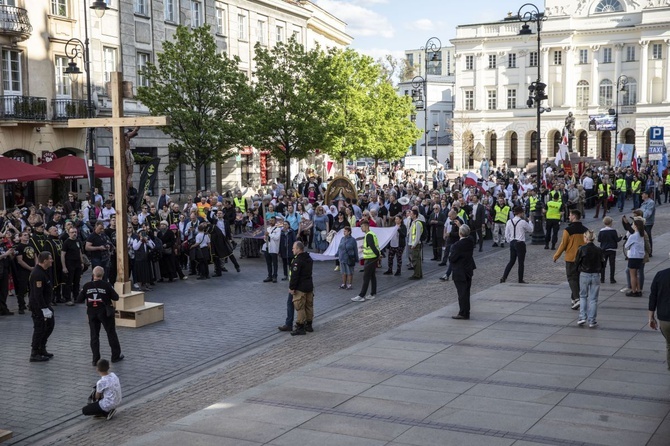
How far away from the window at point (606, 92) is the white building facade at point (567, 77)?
11cm

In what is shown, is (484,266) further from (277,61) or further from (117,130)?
(277,61)

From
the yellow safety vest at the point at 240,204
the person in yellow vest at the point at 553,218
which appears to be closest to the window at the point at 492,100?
the yellow safety vest at the point at 240,204

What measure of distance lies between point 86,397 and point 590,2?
82.9 meters

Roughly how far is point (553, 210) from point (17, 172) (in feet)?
57.0

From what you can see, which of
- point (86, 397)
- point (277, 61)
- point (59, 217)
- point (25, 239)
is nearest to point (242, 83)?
point (277, 61)

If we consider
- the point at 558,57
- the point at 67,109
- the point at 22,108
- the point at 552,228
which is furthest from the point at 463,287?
the point at 558,57

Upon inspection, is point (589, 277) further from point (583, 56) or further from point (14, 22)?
point (583, 56)

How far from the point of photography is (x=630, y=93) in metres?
82.3

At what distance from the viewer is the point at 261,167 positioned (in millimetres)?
49281

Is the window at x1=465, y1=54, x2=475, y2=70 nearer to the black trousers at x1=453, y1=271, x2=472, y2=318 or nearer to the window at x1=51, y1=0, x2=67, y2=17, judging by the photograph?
the window at x1=51, y1=0, x2=67, y2=17

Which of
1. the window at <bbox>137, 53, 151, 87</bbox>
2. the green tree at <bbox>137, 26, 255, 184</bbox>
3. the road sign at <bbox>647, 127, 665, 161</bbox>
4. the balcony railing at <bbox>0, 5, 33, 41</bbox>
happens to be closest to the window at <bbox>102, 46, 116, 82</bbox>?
the window at <bbox>137, 53, 151, 87</bbox>

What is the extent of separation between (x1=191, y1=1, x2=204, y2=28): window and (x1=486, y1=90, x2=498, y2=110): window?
52840 mm

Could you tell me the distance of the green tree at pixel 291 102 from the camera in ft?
121

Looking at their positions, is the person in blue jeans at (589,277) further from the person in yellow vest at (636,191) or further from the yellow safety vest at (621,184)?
the yellow safety vest at (621,184)
